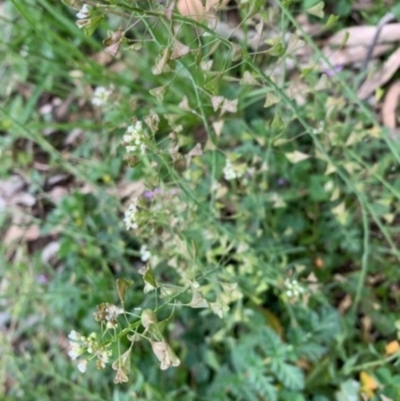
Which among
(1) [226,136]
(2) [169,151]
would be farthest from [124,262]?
(2) [169,151]

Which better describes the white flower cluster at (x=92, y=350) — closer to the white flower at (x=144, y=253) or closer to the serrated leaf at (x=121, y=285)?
the serrated leaf at (x=121, y=285)

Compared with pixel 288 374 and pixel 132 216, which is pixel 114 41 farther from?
pixel 288 374

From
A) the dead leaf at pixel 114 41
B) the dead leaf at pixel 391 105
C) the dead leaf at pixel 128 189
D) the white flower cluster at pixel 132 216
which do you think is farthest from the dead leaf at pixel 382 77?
the dead leaf at pixel 114 41

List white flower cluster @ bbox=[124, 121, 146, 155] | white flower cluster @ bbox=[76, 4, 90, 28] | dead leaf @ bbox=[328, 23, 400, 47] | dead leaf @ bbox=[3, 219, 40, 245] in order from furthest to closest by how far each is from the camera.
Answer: dead leaf @ bbox=[3, 219, 40, 245], dead leaf @ bbox=[328, 23, 400, 47], white flower cluster @ bbox=[124, 121, 146, 155], white flower cluster @ bbox=[76, 4, 90, 28]

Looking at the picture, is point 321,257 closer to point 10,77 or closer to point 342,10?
point 342,10

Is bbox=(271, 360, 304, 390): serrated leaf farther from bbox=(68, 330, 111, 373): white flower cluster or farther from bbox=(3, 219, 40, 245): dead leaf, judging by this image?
bbox=(3, 219, 40, 245): dead leaf

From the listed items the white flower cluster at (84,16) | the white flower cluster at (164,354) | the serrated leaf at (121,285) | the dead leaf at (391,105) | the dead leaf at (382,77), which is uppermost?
the white flower cluster at (84,16)

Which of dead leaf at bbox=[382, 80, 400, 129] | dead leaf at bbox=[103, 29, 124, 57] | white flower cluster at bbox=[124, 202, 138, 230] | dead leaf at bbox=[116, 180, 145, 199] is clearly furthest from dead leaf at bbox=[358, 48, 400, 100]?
dead leaf at bbox=[103, 29, 124, 57]
